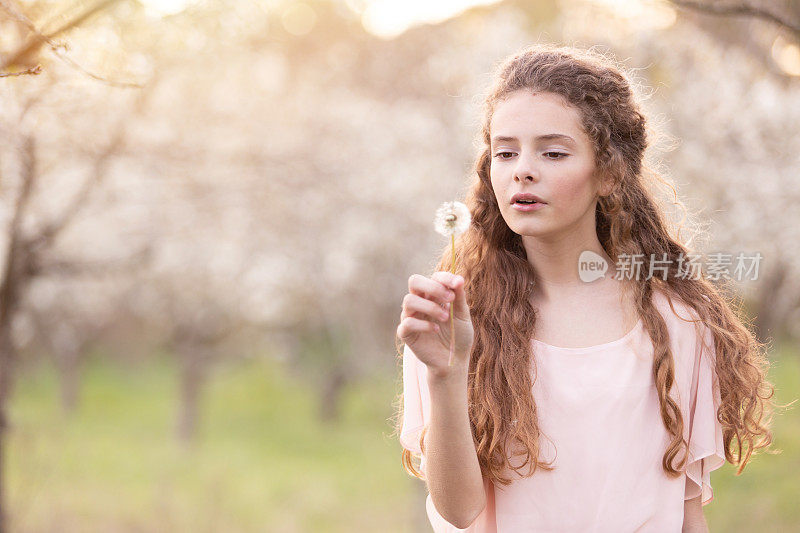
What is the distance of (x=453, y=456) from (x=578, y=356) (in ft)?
1.27

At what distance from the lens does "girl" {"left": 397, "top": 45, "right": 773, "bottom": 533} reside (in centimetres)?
167

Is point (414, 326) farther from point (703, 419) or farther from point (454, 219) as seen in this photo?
point (703, 419)

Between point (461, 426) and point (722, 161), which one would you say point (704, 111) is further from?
point (461, 426)

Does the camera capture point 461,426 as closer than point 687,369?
Yes

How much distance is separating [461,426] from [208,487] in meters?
10.9

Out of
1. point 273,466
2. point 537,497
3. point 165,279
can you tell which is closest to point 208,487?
point 273,466

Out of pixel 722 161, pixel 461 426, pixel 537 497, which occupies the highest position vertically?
pixel 722 161

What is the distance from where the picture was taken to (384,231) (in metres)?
8.98

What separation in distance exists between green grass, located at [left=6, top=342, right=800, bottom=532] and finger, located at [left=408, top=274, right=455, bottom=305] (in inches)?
206

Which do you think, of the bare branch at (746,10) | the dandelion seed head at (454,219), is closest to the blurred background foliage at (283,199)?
the bare branch at (746,10)

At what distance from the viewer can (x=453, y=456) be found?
1.55 m

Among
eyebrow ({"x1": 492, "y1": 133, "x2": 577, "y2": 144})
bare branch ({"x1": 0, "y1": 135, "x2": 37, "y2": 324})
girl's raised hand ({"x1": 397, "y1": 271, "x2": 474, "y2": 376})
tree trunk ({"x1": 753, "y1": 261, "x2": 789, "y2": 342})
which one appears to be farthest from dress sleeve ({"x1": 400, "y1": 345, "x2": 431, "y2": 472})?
tree trunk ({"x1": 753, "y1": 261, "x2": 789, "y2": 342})

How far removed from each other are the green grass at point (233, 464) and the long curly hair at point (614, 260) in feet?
15.5

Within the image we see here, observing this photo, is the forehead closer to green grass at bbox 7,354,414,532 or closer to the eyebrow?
the eyebrow
